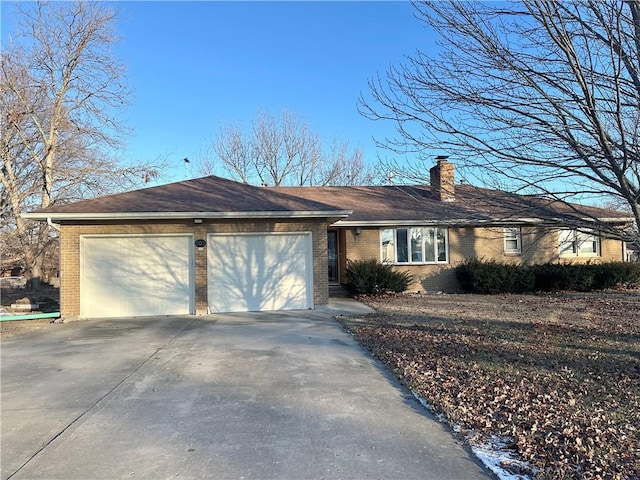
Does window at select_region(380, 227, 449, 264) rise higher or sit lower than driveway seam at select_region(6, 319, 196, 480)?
higher

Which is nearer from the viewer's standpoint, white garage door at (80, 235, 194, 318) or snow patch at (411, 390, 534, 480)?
snow patch at (411, 390, 534, 480)

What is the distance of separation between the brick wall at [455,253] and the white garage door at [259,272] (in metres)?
4.22

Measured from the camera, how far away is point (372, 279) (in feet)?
50.8

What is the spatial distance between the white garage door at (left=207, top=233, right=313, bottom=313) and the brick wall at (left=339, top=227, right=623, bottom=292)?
4.22 meters

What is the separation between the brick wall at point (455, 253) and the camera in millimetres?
16641

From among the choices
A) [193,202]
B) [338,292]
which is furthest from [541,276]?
[193,202]

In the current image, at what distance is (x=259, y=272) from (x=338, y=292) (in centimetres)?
473

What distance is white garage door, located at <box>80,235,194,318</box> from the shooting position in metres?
12.0

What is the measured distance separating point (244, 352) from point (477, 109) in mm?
5051

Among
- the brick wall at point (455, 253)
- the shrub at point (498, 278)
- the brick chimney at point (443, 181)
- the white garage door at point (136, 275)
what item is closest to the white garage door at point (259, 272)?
Answer: the white garage door at point (136, 275)

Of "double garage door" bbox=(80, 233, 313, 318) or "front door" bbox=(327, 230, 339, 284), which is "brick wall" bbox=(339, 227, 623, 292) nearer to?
"front door" bbox=(327, 230, 339, 284)

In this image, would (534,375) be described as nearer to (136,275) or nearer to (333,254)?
(136,275)

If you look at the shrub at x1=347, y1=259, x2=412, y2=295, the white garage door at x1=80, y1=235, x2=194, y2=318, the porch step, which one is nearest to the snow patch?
the white garage door at x1=80, y1=235, x2=194, y2=318

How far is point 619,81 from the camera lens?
5047mm
